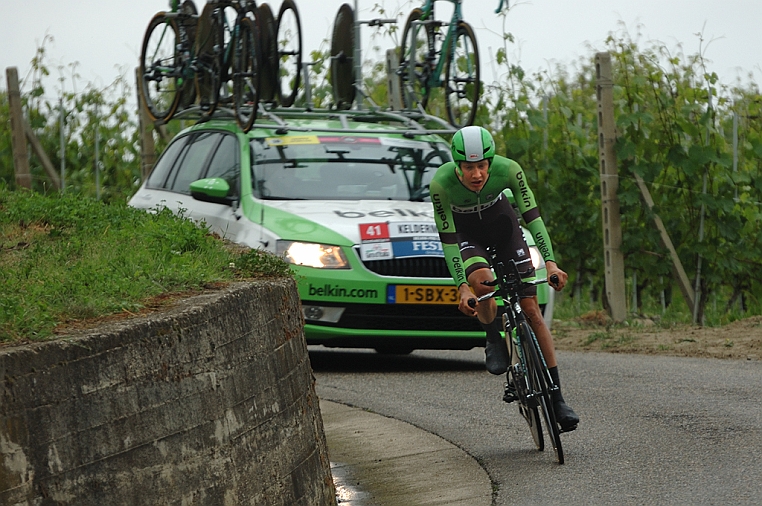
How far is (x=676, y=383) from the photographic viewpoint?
916 centimetres

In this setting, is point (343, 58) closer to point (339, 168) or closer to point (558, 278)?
point (339, 168)

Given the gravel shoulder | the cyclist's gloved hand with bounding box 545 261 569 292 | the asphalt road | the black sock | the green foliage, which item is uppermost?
the green foliage

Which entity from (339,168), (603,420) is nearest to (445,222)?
(603,420)

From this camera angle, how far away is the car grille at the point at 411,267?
9625 millimetres

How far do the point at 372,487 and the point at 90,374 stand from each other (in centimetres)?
242

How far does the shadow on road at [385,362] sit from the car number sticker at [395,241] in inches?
46.0

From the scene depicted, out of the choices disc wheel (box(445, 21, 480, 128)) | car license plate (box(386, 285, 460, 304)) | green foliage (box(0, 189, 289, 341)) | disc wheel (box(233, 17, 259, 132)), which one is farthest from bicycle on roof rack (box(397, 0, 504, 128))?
green foliage (box(0, 189, 289, 341))

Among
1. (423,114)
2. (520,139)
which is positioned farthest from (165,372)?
(520,139)

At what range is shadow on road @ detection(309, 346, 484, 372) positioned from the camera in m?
10.5

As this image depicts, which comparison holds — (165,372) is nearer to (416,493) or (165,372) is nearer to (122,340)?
(122,340)

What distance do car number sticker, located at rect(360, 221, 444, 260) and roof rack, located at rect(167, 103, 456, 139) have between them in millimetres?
1484

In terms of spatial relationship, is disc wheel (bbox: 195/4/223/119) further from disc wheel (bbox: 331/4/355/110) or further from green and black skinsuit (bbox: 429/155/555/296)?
green and black skinsuit (bbox: 429/155/555/296)

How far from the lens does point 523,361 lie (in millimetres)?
7027

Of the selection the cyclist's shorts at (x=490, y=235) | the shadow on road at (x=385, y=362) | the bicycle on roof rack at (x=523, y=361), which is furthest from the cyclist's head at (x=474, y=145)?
the shadow on road at (x=385, y=362)
